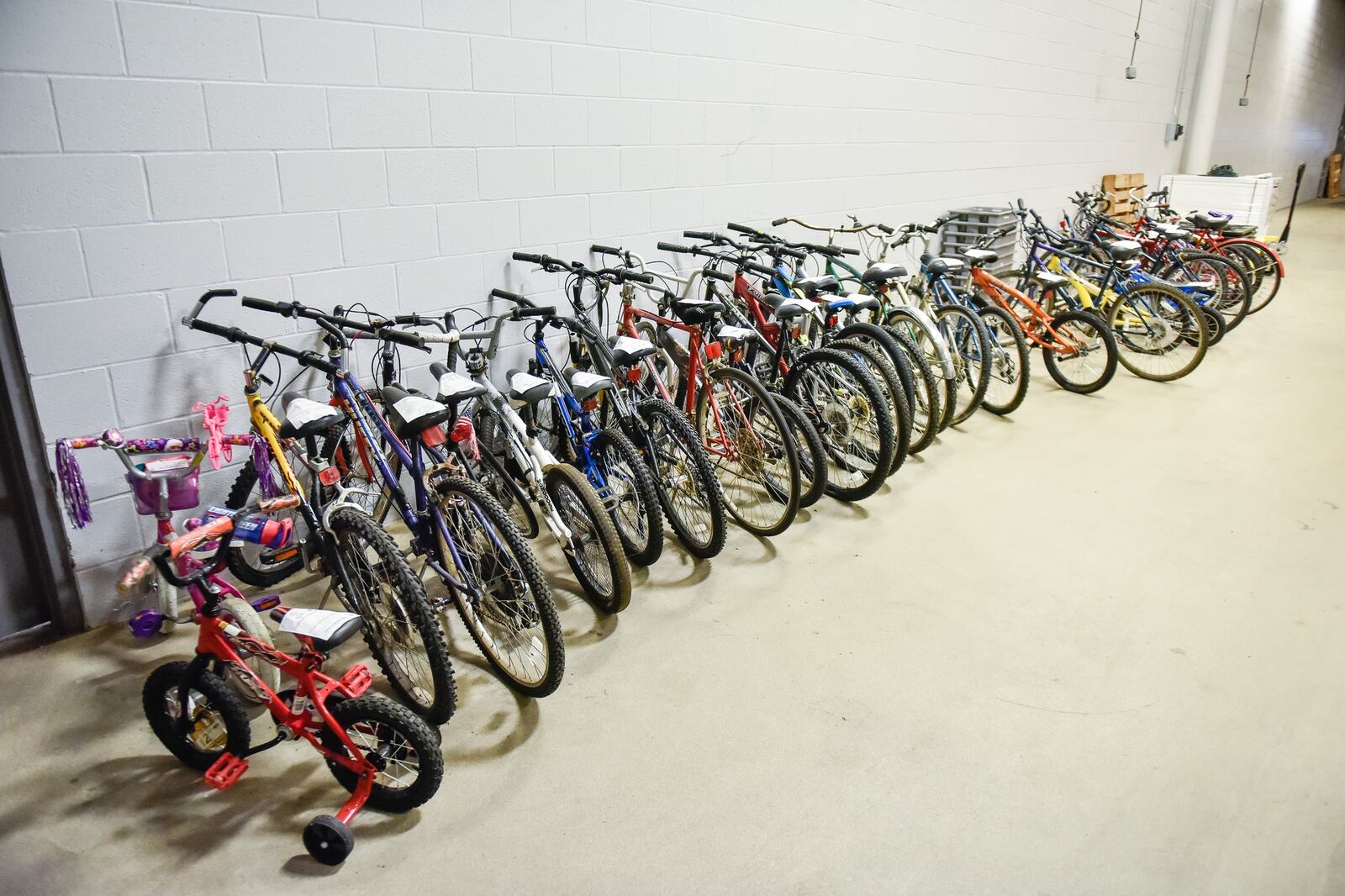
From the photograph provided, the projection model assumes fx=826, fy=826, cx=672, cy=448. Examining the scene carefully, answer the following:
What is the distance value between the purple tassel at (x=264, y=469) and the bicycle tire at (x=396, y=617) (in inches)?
17.9

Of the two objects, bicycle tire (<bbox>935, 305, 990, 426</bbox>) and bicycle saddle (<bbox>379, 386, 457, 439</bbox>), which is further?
bicycle tire (<bbox>935, 305, 990, 426</bbox>)

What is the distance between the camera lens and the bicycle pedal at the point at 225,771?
5.64 feet

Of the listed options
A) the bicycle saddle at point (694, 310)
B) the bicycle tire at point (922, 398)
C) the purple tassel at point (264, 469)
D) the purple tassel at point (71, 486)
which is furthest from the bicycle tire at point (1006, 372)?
the purple tassel at point (71, 486)

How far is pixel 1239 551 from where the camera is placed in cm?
284

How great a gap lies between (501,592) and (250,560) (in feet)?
3.36

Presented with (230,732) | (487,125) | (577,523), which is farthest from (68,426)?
(487,125)

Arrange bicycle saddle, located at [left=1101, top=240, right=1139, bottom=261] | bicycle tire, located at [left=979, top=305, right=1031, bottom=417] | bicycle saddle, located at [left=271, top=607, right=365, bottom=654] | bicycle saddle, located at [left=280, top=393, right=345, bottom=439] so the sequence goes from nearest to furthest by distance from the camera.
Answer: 1. bicycle saddle, located at [left=271, top=607, right=365, bottom=654]
2. bicycle saddle, located at [left=280, top=393, right=345, bottom=439]
3. bicycle tire, located at [left=979, top=305, right=1031, bottom=417]
4. bicycle saddle, located at [left=1101, top=240, right=1139, bottom=261]

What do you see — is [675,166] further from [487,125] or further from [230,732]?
[230,732]

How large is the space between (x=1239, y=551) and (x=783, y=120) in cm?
275

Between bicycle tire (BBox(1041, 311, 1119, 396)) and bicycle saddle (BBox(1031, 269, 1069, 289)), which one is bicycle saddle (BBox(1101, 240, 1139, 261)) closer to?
bicycle tire (BBox(1041, 311, 1119, 396))

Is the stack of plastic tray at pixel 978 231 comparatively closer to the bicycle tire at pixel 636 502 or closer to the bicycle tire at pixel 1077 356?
the bicycle tire at pixel 1077 356

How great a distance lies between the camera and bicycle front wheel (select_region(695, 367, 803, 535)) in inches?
Answer: 110

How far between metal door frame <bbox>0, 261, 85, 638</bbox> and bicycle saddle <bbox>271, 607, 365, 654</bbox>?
1116 millimetres

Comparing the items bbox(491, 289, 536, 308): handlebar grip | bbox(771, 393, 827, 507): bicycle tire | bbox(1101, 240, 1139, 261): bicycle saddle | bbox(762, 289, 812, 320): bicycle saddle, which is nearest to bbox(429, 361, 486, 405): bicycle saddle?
bbox(491, 289, 536, 308): handlebar grip
